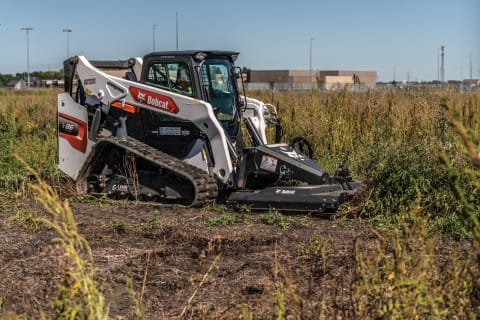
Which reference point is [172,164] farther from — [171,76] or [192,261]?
[192,261]

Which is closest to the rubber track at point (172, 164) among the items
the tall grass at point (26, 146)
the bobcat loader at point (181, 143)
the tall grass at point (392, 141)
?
the bobcat loader at point (181, 143)

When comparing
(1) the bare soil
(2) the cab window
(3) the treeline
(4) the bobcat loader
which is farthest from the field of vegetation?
(3) the treeline

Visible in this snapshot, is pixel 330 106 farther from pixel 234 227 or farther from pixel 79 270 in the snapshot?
pixel 79 270

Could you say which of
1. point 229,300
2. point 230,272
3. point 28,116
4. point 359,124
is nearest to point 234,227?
point 230,272

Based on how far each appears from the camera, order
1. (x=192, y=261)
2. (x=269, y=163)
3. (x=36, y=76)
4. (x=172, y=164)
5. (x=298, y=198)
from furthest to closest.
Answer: (x=36, y=76) < (x=172, y=164) < (x=269, y=163) < (x=298, y=198) < (x=192, y=261)

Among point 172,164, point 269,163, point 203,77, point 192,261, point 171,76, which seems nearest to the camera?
point 192,261

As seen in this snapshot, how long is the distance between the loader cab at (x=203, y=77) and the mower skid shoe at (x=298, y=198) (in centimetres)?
119

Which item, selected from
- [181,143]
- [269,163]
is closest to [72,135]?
[181,143]

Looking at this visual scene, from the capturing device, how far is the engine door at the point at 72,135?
35.3 feet

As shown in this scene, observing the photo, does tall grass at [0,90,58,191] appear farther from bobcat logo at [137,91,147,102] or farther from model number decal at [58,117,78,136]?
bobcat logo at [137,91,147,102]

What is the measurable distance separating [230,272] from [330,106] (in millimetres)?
10239

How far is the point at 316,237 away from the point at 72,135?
4819 millimetres

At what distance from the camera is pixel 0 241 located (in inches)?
304

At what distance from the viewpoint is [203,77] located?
396 inches
